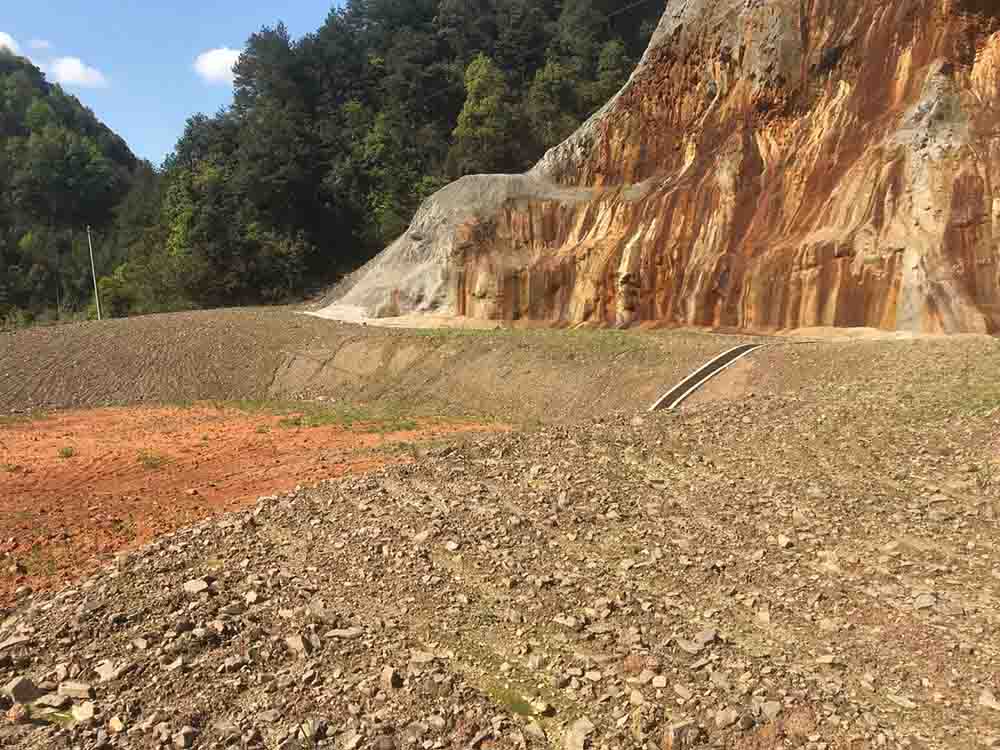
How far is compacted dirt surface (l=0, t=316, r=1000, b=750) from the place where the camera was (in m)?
3.64

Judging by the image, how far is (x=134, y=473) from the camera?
29.2 ft

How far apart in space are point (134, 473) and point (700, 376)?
7.52 meters

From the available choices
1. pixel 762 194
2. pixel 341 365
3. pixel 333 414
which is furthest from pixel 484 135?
pixel 333 414

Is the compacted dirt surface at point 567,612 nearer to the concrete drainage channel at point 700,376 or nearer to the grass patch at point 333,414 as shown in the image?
the concrete drainage channel at point 700,376

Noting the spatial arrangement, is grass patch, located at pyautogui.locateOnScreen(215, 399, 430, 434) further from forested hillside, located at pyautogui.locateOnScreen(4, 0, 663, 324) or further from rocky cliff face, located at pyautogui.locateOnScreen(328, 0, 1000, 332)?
forested hillside, located at pyautogui.locateOnScreen(4, 0, 663, 324)

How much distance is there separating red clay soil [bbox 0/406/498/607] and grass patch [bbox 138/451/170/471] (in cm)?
3

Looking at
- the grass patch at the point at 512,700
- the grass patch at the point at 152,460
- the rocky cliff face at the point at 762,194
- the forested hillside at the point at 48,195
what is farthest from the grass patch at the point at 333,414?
the forested hillside at the point at 48,195

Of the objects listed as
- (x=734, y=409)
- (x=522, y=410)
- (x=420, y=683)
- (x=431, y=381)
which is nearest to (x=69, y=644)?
(x=420, y=683)

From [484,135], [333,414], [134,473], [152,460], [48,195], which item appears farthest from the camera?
[48,195]

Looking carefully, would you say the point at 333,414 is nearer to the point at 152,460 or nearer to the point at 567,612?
the point at 152,460

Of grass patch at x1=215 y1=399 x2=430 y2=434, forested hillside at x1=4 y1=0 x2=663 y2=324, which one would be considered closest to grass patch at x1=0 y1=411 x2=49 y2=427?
grass patch at x1=215 y1=399 x2=430 y2=434

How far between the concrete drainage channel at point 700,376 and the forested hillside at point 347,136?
24027mm

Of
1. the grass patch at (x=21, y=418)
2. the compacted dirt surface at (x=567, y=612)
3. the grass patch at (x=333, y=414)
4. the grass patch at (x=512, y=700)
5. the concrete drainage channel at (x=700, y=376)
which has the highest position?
the concrete drainage channel at (x=700, y=376)

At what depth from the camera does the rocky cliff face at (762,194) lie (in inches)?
511
